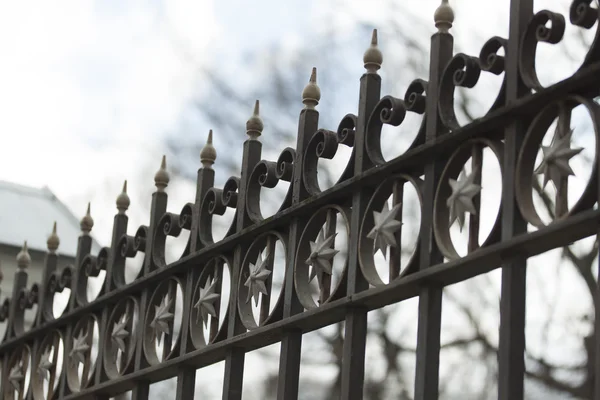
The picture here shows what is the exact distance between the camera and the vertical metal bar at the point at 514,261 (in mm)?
2064

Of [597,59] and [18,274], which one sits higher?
[18,274]

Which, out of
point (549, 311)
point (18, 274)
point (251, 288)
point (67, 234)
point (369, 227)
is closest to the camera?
point (369, 227)

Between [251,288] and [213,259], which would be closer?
[251,288]

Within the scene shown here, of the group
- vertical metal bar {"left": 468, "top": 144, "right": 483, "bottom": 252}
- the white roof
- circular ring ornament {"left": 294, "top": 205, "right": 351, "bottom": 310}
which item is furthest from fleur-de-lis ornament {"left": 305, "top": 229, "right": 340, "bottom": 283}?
the white roof

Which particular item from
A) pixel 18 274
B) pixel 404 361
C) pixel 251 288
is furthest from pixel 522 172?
pixel 404 361

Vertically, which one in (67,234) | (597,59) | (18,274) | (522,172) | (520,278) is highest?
(67,234)

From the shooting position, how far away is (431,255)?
235cm

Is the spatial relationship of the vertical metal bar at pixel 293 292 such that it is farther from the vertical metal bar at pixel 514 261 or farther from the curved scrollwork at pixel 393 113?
the vertical metal bar at pixel 514 261

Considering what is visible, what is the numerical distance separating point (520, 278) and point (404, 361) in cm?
408

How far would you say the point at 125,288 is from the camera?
3590 millimetres

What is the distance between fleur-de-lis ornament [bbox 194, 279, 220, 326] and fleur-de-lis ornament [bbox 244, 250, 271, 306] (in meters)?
0.19

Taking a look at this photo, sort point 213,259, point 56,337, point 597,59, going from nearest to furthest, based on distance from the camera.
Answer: point 597,59, point 213,259, point 56,337

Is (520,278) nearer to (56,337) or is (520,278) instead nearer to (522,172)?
(522,172)

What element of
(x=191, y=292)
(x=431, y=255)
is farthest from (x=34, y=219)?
(x=431, y=255)
